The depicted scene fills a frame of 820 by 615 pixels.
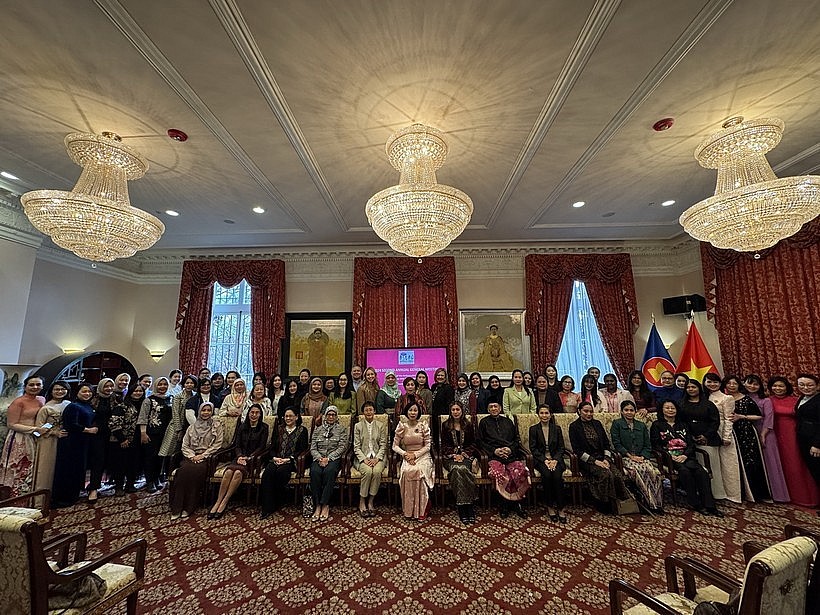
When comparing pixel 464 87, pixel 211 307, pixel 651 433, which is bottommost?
pixel 651 433

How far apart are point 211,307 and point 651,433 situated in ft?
26.0

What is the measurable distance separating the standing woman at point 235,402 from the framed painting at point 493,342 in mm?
3873

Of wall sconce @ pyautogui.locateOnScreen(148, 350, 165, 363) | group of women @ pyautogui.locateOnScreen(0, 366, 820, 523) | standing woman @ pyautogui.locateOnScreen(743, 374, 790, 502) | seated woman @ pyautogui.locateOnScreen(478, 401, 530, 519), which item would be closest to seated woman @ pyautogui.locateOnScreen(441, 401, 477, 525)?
group of women @ pyautogui.locateOnScreen(0, 366, 820, 523)

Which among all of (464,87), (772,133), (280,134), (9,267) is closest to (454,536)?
(464,87)

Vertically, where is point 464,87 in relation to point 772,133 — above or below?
above

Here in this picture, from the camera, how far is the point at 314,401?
5.41 meters

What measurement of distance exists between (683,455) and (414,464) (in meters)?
3.18

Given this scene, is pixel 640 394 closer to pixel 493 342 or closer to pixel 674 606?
pixel 493 342

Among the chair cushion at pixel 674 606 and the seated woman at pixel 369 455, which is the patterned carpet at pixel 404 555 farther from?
the chair cushion at pixel 674 606

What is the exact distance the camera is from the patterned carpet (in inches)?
102

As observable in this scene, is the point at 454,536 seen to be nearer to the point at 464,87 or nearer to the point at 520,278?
the point at 464,87

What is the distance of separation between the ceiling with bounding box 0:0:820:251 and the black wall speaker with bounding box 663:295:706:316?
2.60 meters

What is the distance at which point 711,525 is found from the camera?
3.77 m

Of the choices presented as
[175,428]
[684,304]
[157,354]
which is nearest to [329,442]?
[175,428]
